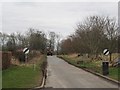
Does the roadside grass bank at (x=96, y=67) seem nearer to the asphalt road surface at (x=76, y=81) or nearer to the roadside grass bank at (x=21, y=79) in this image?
the asphalt road surface at (x=76, y=81)

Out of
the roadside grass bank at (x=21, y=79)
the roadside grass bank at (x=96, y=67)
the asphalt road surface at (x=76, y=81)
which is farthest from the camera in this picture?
the roadside grass bank at (x=96, y=67)

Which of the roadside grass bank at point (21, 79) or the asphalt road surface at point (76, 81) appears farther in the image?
the asphalt road surface at point (76, 81)

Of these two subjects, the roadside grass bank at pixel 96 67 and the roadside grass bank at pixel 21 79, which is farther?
the roadside grass bank at pixel 96 67

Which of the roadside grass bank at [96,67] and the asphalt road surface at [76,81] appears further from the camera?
the roadside grass bank at [96,67]

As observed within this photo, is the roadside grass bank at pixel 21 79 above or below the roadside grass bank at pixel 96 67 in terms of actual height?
above

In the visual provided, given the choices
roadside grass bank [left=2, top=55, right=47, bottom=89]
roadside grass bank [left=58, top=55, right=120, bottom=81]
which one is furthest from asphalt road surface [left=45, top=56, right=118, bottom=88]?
roadside grass bank [left=58, top=55, right=120, bottom=81]

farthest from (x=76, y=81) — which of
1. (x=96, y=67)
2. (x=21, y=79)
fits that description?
(x=96, y=67)

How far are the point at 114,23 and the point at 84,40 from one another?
25.8ft

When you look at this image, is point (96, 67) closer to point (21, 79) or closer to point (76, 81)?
point (76, 81)

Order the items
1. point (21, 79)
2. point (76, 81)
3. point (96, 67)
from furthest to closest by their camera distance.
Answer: point (96, 67) → point (76, 81) → point (21, 79)

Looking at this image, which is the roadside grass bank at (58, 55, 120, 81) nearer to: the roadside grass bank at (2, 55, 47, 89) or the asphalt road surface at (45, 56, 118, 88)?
the asphalt road surface at (45, 56, 118, 88)

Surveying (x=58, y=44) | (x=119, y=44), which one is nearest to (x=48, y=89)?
(x=119, y=44)

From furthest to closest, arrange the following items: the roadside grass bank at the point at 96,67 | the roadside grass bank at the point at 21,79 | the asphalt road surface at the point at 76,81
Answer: the roadside grass bank at the point at 96,67 → the asphalt road surface at the point at 76,81 → the roadside grass bank at the point at 21,79

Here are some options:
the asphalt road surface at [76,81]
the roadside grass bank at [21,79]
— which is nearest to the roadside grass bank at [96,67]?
the asphalt road surface at [76,81]
